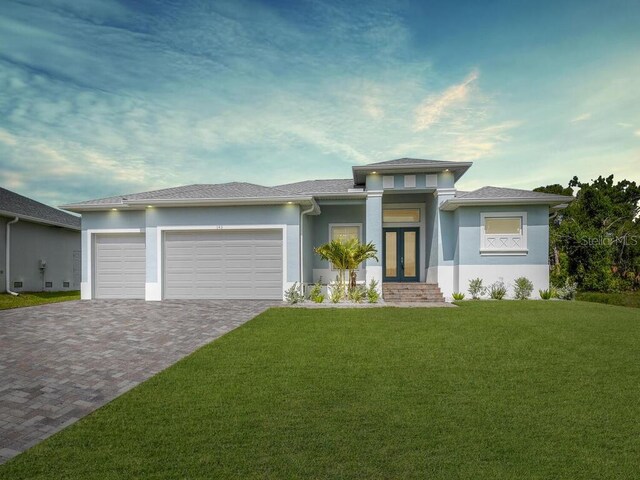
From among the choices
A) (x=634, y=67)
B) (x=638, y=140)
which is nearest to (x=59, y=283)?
(x=634, y=67)

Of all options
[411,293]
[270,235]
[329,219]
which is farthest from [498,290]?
[270,235]

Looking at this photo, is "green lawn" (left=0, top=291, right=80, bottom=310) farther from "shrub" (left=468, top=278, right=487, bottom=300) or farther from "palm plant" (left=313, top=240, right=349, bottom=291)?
"shrub" (left=468, top=278, right=487, bottom=300)

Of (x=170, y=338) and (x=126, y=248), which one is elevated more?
(x=126, y=248)

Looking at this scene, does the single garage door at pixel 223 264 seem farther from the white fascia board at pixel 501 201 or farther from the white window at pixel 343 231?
the white fascia board at pixel 501 201

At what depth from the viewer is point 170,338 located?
7277 millimetres

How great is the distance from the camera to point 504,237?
13.6 m

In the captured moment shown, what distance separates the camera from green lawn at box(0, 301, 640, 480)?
9.02ft

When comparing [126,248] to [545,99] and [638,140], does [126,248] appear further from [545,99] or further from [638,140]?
[638,140]

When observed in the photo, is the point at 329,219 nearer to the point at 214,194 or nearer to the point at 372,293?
the point at 372,293

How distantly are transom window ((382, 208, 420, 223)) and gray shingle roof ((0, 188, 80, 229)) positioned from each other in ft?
51.6

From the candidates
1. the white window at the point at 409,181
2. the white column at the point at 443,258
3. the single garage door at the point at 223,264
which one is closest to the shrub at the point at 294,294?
the single garage door at the point at 223,264

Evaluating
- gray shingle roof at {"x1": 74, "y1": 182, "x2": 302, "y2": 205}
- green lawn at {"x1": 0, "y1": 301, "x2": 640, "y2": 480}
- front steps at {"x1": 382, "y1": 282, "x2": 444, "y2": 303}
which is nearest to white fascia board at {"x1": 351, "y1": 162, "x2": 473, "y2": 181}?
gray shingle roof at {"x1": 74, "y1": 182, "x2": 302, "y2": 205}

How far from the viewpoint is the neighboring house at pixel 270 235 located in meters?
13.0

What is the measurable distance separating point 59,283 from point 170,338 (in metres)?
15.3
